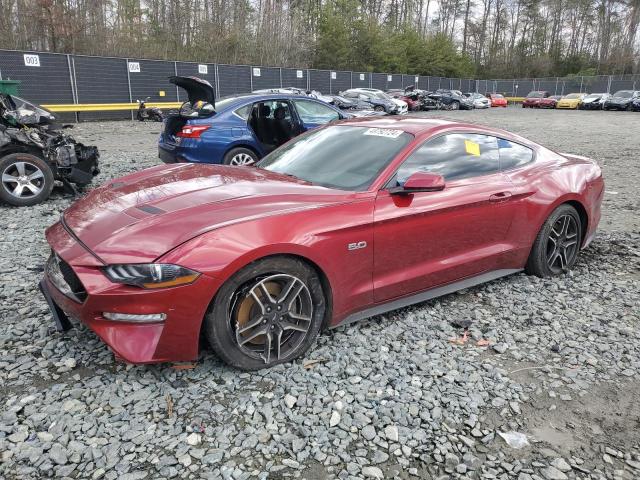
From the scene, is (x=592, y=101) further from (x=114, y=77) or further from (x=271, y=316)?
(x=271, y=316)

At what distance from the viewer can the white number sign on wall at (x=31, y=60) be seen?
1944 centimetres

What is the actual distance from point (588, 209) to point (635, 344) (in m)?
1.61

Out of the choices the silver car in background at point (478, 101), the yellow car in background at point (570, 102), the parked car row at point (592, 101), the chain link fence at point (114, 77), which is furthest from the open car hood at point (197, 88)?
the yellow car in background at point (570, 102)

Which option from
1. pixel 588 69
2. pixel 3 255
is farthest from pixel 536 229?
pixel 588 69

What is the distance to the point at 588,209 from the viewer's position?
184 inches

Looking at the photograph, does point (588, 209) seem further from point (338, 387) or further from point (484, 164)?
point (338, 387)

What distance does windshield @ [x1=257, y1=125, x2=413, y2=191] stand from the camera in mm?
3492

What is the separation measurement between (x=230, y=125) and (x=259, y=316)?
548 cm

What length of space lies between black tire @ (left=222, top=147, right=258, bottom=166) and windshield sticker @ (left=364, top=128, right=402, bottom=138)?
4.08 m

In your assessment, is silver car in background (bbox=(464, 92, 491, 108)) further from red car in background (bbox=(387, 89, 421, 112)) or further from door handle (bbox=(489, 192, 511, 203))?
door handle (bbox=(489, 192, 511, 203))

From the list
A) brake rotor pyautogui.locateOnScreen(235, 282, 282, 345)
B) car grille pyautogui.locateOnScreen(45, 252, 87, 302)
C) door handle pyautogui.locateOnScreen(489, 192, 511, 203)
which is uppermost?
door handle pyautogui.locateOnScreen(489, 192, 511, 203)

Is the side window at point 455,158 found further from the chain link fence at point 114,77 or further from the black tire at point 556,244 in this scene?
the chain link fence at point 114,77

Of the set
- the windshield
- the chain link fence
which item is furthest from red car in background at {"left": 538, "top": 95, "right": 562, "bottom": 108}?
the windshield

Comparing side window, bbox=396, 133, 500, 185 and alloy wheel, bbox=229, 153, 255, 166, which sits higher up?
side window, bbox=396, 133, 500, 185
